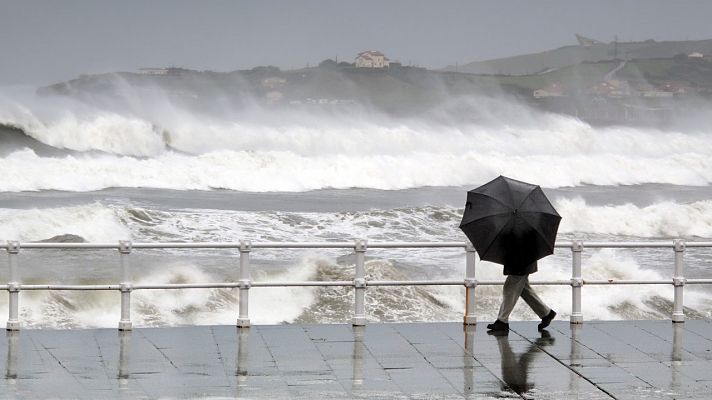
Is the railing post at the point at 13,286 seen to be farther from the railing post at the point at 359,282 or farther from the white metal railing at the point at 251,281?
the railing post at the point at 359,282

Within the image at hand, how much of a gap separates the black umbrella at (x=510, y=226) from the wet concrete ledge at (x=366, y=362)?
0.86 meters

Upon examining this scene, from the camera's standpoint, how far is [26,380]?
10.5 metres

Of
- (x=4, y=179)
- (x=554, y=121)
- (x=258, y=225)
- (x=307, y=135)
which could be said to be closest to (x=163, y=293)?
(x=258, y=225)

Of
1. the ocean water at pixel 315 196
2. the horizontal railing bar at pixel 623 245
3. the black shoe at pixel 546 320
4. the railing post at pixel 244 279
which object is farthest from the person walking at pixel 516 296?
the ocean water at pixel 315 196

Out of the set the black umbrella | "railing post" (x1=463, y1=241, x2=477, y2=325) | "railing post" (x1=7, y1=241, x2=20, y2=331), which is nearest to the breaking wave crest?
"railing post" (x1=7, y1=241, x2=20, y2=331)

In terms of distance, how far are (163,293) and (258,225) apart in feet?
53.6

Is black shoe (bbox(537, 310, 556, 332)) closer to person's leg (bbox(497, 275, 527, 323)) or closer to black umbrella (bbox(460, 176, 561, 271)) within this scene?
person's leg (bbox(497, 275, 527, 323))

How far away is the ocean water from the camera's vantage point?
69.8ft

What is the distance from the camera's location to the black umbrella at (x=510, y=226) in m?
12.7

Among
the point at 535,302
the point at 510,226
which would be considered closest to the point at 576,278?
the point at 535,302

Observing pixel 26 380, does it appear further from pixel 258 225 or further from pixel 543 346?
pixel 258 225

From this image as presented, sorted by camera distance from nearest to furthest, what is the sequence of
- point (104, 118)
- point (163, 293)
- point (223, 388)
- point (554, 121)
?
point (223, 388)
point (163, 293)
point (104, 118)
point (554, 121)

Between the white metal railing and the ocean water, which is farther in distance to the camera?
the ocean water

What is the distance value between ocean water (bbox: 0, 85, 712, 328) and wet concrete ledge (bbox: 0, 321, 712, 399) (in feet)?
21.3
